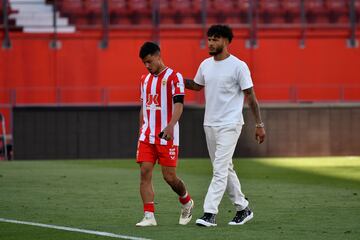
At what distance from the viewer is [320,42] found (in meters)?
30.1

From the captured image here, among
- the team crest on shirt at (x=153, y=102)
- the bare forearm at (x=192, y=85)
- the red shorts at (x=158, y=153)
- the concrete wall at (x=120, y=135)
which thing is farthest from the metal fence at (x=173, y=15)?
the red shorts at (x=158, y=153)

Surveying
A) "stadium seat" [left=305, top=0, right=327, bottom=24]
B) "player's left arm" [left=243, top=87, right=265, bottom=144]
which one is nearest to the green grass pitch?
"player's left arm" [left=243, top=87, right=265, bottom=144]

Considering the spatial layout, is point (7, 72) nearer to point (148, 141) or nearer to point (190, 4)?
point (190, 4)

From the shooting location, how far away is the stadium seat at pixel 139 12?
97.5 ft

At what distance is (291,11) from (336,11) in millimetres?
1319

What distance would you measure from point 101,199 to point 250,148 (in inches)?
377

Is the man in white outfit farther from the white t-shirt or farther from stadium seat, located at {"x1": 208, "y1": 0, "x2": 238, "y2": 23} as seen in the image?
stadium seat, located at {"x1": 208, "y1": 0, "x2": 238, "y2": 23}

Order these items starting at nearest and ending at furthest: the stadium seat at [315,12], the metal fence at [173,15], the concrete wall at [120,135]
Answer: the concrete wall at [120,135] → the metal fence at [173,15] → the stadium seat at [315,12]

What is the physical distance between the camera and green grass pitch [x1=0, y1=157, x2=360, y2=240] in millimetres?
9117

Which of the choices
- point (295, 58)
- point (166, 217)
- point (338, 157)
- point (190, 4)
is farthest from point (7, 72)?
point (166, 217)

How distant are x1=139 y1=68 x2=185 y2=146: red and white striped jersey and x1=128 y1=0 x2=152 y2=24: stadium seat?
20181 mm

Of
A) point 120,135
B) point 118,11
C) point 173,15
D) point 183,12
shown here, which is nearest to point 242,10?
point 183,12

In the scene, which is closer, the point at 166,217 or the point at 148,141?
the point at 148,141

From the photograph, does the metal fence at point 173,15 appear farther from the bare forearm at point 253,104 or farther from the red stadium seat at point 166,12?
the bare forearm at point 253,104
